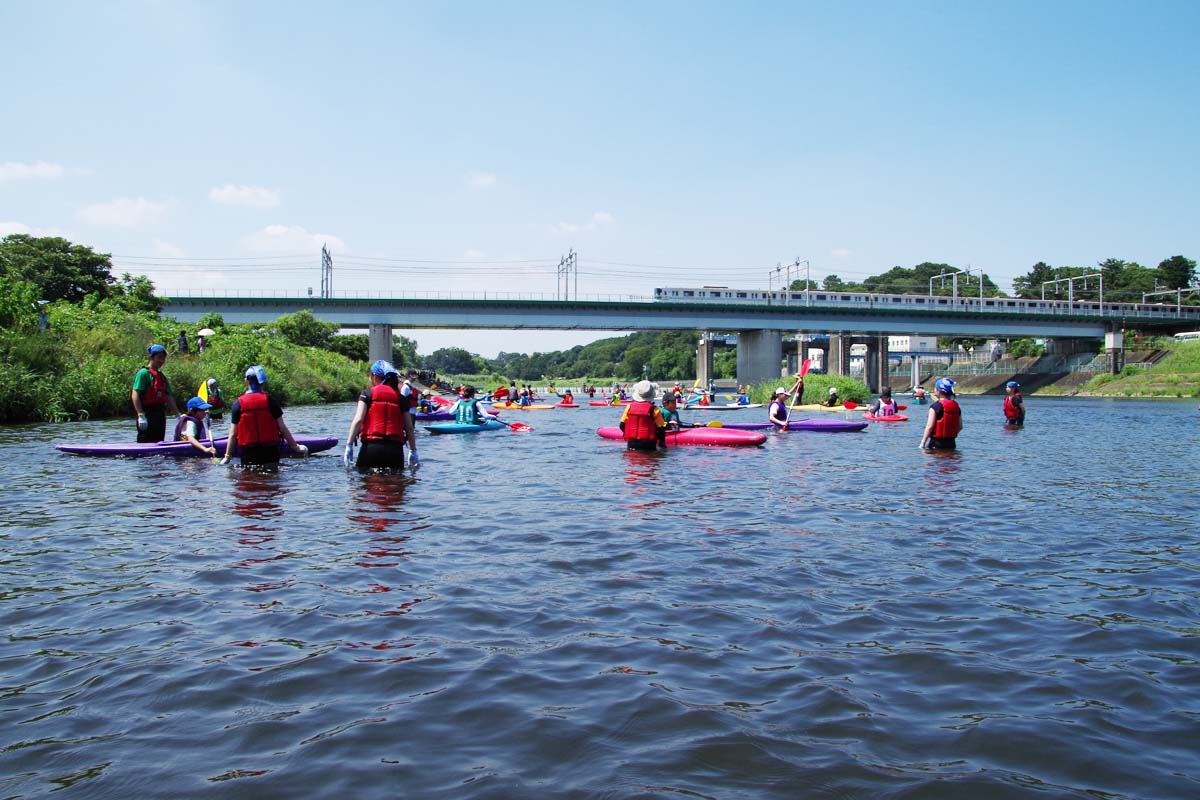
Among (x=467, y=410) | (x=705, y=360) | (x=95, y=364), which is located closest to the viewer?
(x=467, y=410)

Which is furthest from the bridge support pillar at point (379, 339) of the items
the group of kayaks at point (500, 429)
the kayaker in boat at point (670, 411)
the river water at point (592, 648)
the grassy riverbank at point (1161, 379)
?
the grassy riverbank at point (1161, 379)

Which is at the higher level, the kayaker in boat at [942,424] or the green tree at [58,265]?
the green tree at [58,265]

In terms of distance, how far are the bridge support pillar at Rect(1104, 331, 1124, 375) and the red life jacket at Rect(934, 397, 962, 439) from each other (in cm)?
8364

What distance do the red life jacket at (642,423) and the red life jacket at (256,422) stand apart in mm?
7495

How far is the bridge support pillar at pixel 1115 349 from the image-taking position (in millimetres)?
89562

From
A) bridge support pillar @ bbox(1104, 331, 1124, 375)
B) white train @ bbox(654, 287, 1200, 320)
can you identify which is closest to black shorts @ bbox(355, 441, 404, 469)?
white train @ bbox(654, 287, 1200, 320)

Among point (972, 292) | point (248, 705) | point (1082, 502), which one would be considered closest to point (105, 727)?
point (248, 705)

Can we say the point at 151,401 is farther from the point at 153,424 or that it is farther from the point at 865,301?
the point at 865,301

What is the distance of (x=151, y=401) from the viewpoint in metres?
16.1

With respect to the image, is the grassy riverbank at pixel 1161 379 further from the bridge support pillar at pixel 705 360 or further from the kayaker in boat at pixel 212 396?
the kayaker in boat at pixel 212 396

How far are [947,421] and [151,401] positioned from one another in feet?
56.6

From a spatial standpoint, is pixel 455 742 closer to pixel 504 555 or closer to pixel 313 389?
pixel 504 555

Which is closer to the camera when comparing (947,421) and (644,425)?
(644,425)

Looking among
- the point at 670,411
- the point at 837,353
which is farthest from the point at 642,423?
the point at 837,353
